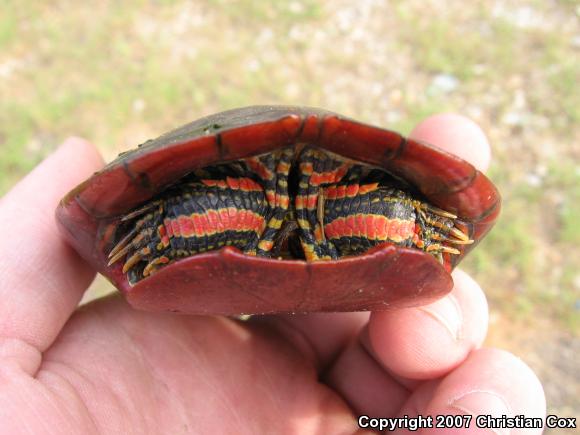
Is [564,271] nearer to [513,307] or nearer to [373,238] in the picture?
[513,307]

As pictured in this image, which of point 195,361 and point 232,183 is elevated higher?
point 232,183

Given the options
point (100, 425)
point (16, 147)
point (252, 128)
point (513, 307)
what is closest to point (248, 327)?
point (100, 425)

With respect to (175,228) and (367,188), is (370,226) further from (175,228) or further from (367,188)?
(175,228)

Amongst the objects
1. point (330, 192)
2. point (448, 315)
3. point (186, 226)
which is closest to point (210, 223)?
point (186, 226)

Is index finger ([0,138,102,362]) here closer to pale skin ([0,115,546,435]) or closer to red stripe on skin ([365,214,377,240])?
pale skin ([0,115,546,435])

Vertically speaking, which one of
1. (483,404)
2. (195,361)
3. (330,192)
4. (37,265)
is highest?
(330,192)

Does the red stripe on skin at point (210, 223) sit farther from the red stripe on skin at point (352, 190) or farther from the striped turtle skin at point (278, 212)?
the red stripe on skin at point (352, 190)
